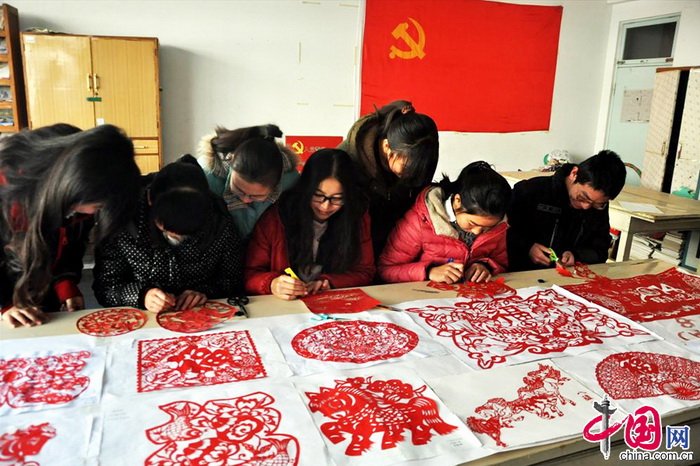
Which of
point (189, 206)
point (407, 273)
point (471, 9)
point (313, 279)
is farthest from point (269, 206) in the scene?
point (471, 9)

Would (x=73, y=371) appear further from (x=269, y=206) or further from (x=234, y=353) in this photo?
(x=269, y=206)

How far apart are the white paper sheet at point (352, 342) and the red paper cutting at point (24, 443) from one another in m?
0.48

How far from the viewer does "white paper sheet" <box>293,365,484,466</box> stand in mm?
913

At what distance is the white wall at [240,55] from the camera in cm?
421

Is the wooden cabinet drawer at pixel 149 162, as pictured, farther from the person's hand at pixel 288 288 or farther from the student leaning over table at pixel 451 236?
the person's hand at pixel 288 288

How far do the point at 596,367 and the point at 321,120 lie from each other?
13.4 feet

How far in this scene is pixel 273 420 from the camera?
0.98m

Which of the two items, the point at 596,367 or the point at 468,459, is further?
the point at 596,367

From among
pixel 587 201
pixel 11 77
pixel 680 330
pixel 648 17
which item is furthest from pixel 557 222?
pixel 648 17

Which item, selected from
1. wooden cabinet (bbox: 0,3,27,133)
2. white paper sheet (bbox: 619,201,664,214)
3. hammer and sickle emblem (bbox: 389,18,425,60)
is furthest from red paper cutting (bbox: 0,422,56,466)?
hammer and sickle emblem (bbox: 389,18,425,60)

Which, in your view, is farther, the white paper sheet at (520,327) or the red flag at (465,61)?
the red flag at (465,61)

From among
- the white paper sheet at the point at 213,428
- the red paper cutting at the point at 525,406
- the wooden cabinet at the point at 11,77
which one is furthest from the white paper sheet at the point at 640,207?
the wooden cabinet at the point at 11,77

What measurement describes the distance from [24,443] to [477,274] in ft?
4.47

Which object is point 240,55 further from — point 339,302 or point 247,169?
point 339,302
